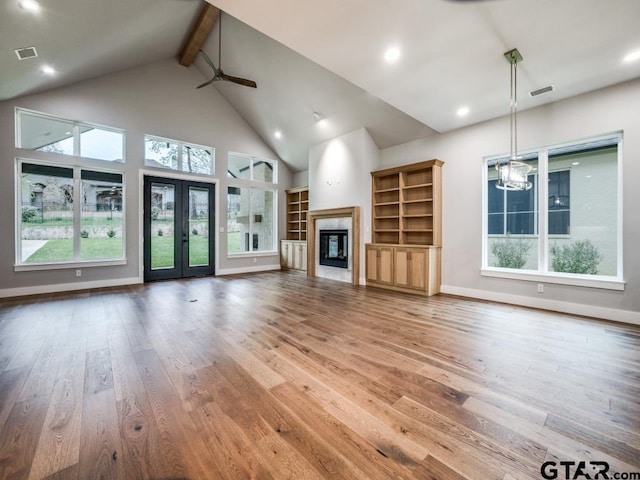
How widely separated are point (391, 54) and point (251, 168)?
5702 millimetres

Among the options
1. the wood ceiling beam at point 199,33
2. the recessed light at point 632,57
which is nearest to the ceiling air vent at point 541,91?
the recessed light at point 632,57

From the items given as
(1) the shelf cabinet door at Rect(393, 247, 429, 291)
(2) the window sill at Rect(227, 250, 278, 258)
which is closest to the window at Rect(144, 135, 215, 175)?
(2) the window sill at Rect(227, 250, 278, 258)

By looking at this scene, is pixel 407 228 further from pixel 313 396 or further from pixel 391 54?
pixel 313 396

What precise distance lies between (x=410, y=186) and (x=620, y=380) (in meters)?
4.17

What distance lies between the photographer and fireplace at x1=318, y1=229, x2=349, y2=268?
21.5 feet

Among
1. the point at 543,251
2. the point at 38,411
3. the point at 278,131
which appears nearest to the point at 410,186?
the point at 543,251

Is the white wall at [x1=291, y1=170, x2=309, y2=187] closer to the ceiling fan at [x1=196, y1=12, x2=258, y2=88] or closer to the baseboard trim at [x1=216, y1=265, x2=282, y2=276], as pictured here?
the baseboard trim at [x1=216, y1=265, x2=282, y2=276]

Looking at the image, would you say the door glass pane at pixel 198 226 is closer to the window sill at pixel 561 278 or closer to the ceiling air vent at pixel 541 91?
the window sill at pixel 561 278

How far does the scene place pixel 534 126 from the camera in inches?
172

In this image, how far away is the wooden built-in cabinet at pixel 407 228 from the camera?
5.31 metres

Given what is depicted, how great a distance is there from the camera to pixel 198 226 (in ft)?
23.3

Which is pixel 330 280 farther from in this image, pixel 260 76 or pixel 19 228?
pixel 19 228

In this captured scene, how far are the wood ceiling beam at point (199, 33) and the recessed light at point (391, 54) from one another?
A: 3543 mm

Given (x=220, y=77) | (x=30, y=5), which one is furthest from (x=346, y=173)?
(x=30, y=5)
